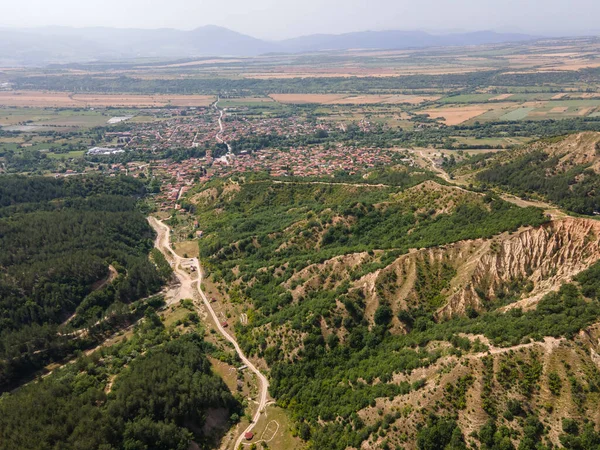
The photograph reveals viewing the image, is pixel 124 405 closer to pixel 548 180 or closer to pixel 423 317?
pixel 423 317

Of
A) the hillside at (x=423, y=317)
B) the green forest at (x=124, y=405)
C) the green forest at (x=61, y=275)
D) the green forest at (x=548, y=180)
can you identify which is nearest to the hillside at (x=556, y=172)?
the green forest at (x=548, y=180)

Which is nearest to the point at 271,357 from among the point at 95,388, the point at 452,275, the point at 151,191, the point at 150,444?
the point at 150,444

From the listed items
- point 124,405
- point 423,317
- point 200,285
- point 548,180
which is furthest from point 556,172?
point 124,405

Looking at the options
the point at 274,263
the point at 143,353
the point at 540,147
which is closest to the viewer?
the point at 143,353

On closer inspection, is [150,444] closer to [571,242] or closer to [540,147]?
[571,242]

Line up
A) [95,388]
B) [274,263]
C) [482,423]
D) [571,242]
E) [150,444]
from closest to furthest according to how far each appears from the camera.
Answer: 1. [482,423]
2. [150,444]
3. [95,388]
4. [571,242]
5. [274,263]

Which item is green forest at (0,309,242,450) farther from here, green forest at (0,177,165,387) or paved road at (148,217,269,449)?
green forest at (0,177,165,387)

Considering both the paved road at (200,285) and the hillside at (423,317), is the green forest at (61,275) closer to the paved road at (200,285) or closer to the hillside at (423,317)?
the paved road at (200,285)
